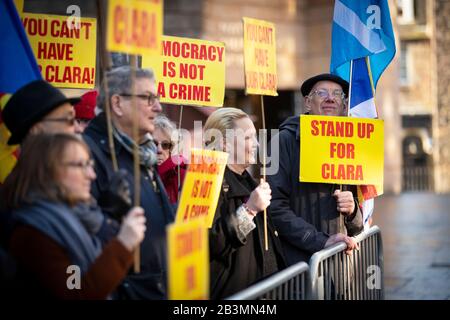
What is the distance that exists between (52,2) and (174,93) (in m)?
14.2

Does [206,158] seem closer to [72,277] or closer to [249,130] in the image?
[249,130]

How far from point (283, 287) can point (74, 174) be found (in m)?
1.18

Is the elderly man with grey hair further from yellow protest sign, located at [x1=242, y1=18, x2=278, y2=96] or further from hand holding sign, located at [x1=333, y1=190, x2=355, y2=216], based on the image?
hand holding sign, located at [x1=333, y1=190, x2=355, y2=216]

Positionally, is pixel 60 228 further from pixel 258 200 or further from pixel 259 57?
pixel 259 57

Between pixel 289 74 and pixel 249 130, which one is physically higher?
pixel 289 74

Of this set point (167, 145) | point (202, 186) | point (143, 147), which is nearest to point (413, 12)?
point (167, 145)

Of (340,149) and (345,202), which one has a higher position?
(340,149)

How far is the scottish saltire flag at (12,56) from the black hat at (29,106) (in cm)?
80

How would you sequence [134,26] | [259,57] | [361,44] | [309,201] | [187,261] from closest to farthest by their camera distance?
[187,261], [134,26], [259,57], [309,201], [361,44]

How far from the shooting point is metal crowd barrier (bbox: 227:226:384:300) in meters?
3.61

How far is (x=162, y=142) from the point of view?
19.7 ft

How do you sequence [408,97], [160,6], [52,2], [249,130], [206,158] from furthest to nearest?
1. [408,97]
2. [52,2]
3. [249,130]
4. [206,158]
5. [160,6]

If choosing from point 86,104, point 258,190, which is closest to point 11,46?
point 86,104

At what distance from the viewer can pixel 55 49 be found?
5.56 metres
